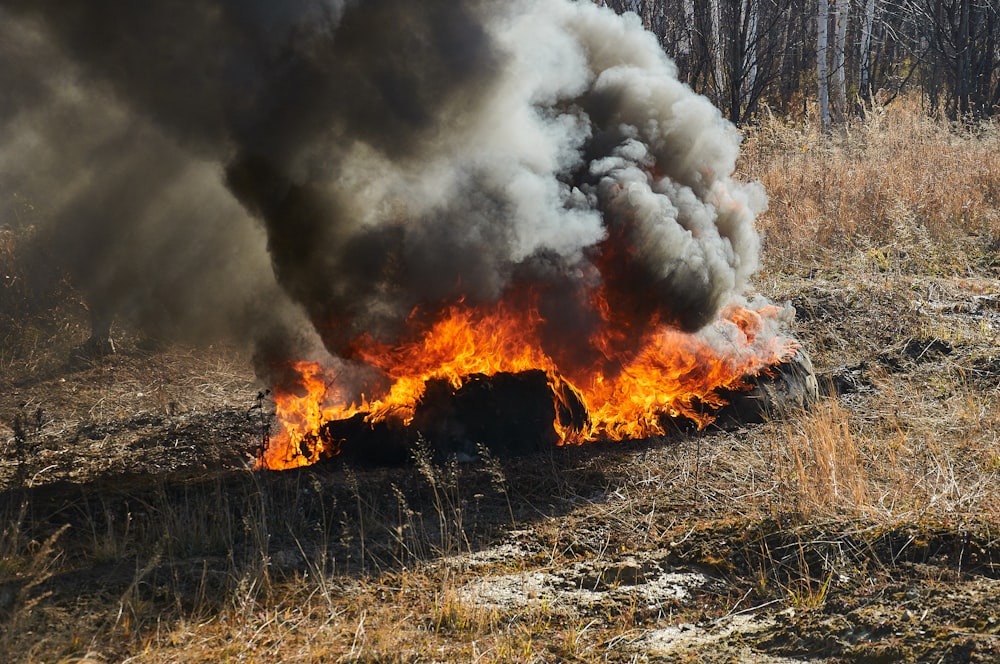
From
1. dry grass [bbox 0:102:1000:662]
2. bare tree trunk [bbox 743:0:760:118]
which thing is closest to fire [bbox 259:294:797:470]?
dry grass [bbox 0:102:1000:662]

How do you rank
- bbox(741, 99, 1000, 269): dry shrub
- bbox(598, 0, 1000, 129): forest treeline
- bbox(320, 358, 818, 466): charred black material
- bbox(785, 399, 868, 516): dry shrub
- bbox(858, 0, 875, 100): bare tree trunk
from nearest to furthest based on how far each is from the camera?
bbox(785, 399, 868, 516): dry shrub < bbox(320, 358, 818, 466): charred black material < bbox(741, 99, 1000, 269): dry shrub < bbox(598, 0, 1000, 129): forest treeline < bbox(858, 0, 875, 100): bare tree trunk

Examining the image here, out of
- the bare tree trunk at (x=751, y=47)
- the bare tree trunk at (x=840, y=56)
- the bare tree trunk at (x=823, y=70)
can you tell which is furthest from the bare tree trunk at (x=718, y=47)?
the bare tree trunk at (x=840, y=56)

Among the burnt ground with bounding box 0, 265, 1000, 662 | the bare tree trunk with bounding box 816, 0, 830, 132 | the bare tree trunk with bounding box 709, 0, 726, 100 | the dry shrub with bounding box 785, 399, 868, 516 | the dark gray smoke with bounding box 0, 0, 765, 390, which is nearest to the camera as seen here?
the burnt ground with bounding box 0, 265, 1000, 662

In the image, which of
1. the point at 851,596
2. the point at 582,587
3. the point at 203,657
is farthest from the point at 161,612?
the point at 851,596

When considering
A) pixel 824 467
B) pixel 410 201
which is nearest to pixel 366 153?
pixel 410 201

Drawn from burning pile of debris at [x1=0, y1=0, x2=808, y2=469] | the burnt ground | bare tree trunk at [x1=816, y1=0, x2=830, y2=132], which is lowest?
the burnt ground

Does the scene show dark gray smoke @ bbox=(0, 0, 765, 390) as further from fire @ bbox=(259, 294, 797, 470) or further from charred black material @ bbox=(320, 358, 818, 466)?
charred black material @ bbox=(320, 358, 818, 466)

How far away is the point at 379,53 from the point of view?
19.7ft

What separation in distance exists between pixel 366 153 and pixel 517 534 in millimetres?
2727

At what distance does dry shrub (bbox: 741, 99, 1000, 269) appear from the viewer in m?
10.2

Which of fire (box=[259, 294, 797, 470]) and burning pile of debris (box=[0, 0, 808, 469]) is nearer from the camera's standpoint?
burning pile of debris (box=[0, 0, 808, 469])

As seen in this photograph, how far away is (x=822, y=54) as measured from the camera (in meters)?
17.8

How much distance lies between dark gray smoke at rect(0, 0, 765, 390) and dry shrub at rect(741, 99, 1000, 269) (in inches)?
159

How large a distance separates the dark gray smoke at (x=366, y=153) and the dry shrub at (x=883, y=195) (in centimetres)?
404
